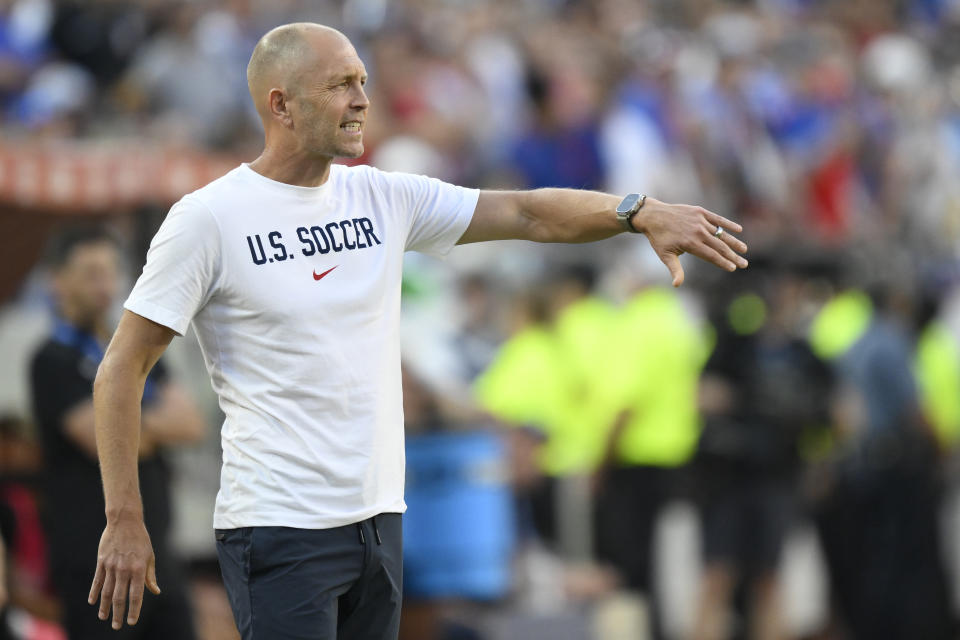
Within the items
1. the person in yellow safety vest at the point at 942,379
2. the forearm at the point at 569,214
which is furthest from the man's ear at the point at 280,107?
the person in yellow safety vest at the point at 942,379

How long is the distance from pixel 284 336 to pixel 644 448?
6120mm

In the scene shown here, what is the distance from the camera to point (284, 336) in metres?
4.26

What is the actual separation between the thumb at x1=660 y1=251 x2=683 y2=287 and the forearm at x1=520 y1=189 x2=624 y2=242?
0.23 meters

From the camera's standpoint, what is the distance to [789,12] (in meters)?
18.2

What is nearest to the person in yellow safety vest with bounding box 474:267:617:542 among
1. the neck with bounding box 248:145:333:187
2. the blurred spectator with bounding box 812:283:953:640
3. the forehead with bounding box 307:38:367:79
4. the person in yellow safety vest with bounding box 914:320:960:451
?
the blurred spectator with bounding box 812:283:953:640

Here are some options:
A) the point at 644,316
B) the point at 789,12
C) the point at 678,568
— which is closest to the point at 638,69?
the point at 789,12

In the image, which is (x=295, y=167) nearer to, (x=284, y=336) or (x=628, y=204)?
(x=284, y=336)

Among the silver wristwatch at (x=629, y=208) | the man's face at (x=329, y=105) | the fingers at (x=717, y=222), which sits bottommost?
the fingers at (x=717, y=222)

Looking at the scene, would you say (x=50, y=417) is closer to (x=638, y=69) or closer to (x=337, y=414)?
(x=337, y=414)

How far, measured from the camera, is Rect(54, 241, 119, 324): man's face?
251 inches

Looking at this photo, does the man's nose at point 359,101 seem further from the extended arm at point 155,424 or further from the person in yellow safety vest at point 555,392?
the person in yellow safety vest at point 555,392

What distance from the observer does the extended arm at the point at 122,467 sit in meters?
4.15

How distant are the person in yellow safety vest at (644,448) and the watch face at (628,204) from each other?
561 cm

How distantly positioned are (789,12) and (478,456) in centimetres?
1108
